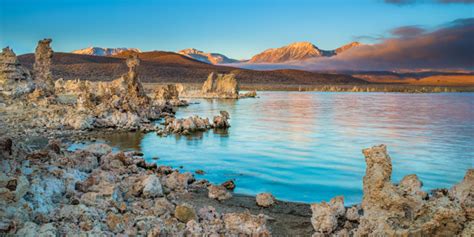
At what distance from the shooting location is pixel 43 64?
79.3ft

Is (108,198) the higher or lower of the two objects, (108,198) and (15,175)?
the lower

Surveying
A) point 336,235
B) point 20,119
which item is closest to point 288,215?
Result: point 336,235

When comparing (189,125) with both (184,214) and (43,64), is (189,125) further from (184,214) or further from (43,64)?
(184,214)

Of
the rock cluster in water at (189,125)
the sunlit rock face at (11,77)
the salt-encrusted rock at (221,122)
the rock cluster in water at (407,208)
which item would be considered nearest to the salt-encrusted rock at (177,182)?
the rock cluster in water at (407,208)

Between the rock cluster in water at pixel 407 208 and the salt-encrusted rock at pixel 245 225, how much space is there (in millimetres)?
981

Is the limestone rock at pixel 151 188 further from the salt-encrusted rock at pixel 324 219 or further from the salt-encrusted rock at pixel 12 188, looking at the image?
the salt-encrusted rock at pixel 324 219

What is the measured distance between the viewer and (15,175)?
18.3 ft

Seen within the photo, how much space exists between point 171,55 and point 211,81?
113m

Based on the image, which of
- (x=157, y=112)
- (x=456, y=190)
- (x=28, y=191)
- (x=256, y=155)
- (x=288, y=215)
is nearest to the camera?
(x=456, y=190)

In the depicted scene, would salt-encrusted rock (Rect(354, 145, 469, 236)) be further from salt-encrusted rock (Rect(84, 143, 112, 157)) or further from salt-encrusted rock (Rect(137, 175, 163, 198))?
salt-encrusted rock (Rect(84, 143, 112, 157))

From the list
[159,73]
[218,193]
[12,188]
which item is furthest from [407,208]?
[159,73]

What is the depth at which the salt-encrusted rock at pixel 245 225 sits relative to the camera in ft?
18.2

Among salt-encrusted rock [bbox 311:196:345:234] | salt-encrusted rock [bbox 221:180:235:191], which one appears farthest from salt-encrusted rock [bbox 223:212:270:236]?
salt-encrusted rock [bbox 221:180:235:191]

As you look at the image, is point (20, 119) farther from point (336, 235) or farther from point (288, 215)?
point (336, 235)
